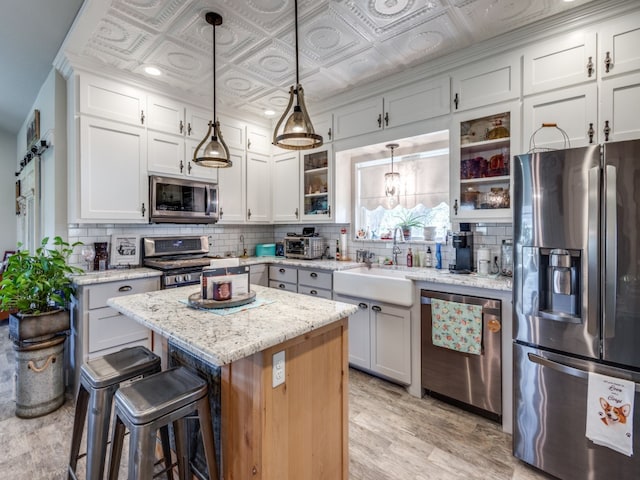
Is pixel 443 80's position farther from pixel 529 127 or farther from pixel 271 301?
pixel 271 301

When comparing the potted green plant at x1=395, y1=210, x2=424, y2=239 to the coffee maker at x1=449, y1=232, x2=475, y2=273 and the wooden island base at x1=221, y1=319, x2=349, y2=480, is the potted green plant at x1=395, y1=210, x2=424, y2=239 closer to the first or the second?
the coffee maker at x1=449, y1=232, x2=475, y2=273

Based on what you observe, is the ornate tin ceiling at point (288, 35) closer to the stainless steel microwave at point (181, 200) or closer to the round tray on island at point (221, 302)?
the stainless steel microwave at point (181, 200)

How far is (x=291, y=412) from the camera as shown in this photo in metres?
1.35

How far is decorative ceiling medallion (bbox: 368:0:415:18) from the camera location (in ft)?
6.82

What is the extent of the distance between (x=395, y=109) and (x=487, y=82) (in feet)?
2.62

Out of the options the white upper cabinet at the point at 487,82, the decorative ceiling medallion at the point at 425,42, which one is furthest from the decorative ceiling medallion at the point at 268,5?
the white upper cabinet at the point at 487,82

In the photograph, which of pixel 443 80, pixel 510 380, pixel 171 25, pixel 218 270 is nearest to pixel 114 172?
pixel 171 25

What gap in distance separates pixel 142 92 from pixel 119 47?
1.90 feet

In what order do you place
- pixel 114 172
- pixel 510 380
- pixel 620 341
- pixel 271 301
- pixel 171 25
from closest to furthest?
pixel 620 341
pixel 271 301
pixel 510 380
pixel 171 25
pixel 114 172

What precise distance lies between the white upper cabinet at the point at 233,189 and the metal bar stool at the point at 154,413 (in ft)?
8.75

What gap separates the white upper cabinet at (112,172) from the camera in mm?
2822

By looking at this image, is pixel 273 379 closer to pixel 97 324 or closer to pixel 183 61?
pixel 97 324

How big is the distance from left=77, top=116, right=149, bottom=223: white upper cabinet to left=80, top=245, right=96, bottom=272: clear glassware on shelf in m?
0.34

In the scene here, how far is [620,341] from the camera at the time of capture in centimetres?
157
